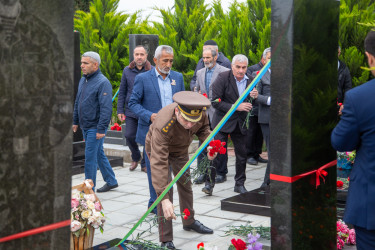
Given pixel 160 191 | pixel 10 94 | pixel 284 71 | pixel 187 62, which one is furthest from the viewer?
pixel 187 62

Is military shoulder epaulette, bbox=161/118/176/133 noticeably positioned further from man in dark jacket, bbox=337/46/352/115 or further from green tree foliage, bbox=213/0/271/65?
green tree foliage, bbox=213/0/271/65

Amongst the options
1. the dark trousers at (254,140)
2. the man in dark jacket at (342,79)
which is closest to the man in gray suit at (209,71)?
the dark trousers at (254,140)

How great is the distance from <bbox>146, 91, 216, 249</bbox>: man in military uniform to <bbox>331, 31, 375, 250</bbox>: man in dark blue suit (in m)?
1.70

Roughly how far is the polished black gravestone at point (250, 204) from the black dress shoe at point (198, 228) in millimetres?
957

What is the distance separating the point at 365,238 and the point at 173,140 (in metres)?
2.47

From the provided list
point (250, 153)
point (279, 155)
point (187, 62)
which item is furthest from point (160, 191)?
point (187, 62)

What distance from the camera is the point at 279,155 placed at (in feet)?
12.2

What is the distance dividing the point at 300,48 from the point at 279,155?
2.33 ft

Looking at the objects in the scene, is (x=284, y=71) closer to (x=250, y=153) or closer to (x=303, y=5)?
(x=303, y=5)

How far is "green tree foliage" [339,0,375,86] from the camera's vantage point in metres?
9.72

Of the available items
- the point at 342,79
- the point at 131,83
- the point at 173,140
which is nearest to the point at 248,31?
the point at 131,83

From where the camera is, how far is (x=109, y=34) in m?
15.0

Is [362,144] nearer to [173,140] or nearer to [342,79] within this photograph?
[173,140]

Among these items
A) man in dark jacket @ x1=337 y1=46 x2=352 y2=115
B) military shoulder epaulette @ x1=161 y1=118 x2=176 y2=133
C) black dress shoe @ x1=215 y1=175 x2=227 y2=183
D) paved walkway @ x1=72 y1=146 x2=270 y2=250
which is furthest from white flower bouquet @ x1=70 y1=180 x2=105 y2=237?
man in dark jacket @ x1=337 y1=46 x2=352 y2=115
